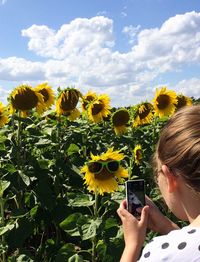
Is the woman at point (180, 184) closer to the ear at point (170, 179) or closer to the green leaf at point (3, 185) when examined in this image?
the ear at point (170, 179)

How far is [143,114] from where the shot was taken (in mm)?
5988

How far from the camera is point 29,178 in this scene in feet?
13.0

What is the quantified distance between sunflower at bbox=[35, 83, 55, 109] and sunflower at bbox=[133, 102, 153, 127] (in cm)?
117

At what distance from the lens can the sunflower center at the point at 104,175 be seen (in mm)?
3236

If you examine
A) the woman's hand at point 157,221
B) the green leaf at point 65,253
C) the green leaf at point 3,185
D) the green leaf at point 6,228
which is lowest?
the green leaf at point 65,253

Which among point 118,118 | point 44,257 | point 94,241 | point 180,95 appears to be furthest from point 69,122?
point 180,95

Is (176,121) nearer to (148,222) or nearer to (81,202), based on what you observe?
(148,222)

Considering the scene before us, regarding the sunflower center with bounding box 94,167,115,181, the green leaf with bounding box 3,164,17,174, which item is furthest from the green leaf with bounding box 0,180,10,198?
the sunflower center with bounding box 94,167,115,181

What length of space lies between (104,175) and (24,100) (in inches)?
54.7

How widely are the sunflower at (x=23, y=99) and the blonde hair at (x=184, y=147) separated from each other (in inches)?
101

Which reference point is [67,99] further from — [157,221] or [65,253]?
[157,221]

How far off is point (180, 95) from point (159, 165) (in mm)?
4653

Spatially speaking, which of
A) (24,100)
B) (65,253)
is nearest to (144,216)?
(65,253)

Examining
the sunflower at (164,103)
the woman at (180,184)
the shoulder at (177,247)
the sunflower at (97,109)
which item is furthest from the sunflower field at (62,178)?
the shoulder at (177,247)
